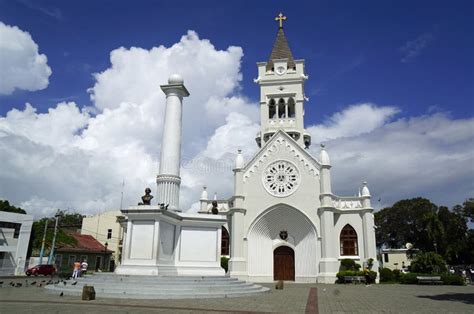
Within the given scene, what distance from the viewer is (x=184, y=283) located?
15227 millimetres

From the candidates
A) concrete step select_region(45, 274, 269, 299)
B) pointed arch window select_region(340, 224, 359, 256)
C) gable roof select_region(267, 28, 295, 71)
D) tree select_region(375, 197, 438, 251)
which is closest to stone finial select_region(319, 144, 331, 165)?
pointed arch window select_region(340, 224, 359, 256)

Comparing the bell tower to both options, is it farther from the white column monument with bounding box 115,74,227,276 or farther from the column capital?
the white column monument with bounding box 115,74,227,276

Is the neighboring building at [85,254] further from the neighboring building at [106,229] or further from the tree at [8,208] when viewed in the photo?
the tree at [8,208]

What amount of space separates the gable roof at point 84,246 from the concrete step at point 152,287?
2918 centimetres

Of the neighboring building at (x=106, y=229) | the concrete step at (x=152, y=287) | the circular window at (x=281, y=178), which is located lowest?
the concrete step at (x=152, y=287)

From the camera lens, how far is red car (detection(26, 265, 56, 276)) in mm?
33750

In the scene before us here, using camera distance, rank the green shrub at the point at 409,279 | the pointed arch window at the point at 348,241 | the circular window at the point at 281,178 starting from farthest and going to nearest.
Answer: the circular window at the point at 281,178
the pointed arch window at the point at 348,241
the green shrub at the point at 409,279

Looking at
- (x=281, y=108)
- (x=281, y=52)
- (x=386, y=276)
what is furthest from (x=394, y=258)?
(x=281, y=52)

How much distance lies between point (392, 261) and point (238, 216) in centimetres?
3871

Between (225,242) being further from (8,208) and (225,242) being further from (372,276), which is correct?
(8,208)

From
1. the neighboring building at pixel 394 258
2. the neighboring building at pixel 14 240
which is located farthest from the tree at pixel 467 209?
the neighboring building at pixel 14 240

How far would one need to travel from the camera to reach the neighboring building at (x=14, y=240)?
122ft

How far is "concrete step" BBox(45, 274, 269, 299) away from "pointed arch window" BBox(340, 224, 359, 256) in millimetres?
17947

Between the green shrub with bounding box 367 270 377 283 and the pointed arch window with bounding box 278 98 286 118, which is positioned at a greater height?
the pointed arch window with bounding box 278 98 286 118
